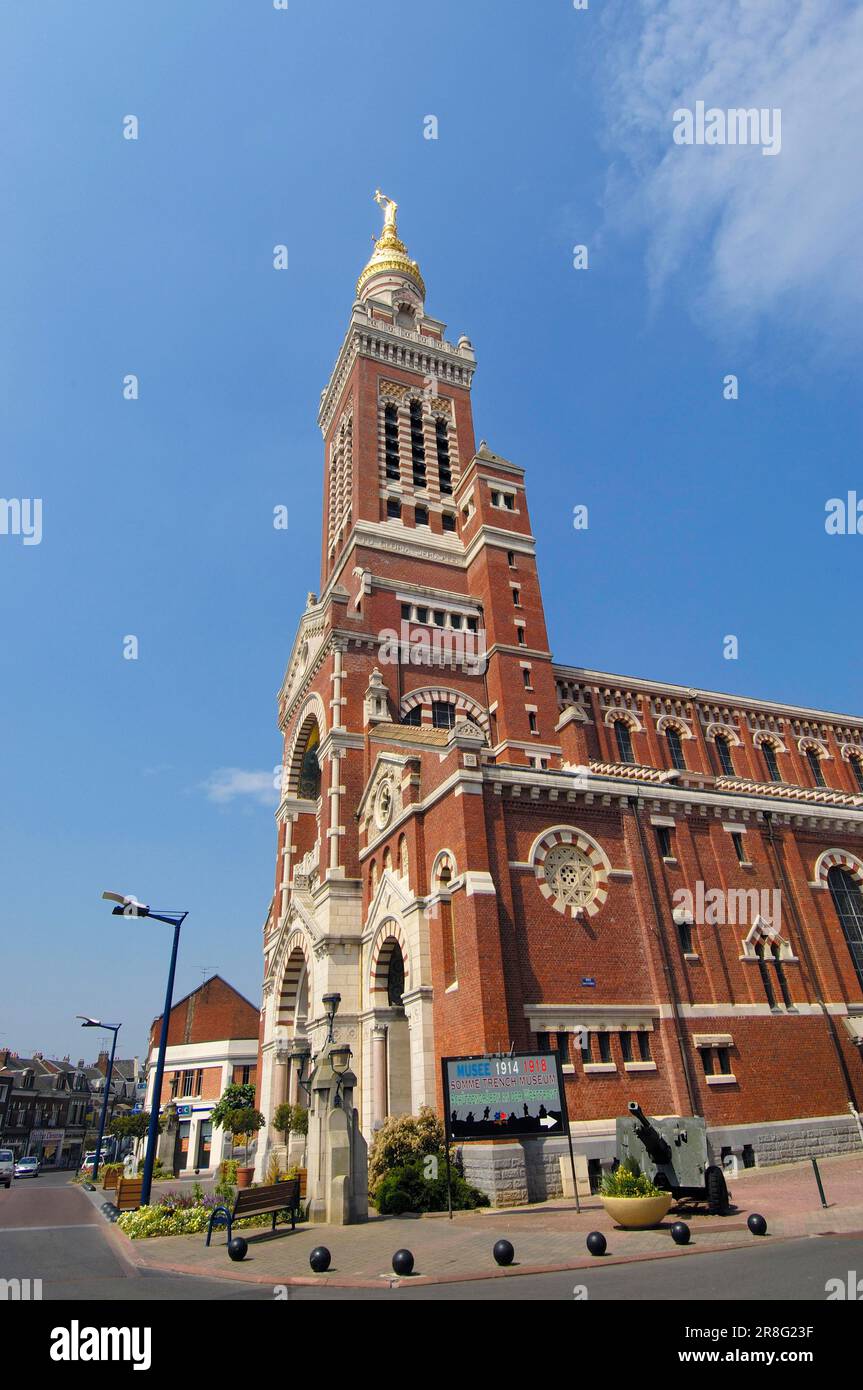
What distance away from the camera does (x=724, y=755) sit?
4166 centimetres

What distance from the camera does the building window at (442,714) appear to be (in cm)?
3544

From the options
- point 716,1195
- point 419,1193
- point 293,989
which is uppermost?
point 293,989

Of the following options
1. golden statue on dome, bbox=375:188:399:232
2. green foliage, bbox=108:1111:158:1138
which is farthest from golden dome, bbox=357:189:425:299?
green foliage, bbox=108:1111:158:1138

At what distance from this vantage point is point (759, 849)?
28.1m

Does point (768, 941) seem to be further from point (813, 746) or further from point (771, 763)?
point (813, 746)

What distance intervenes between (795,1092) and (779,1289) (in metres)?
17.4

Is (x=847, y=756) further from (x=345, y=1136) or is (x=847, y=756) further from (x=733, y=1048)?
(x=345, y=1136)

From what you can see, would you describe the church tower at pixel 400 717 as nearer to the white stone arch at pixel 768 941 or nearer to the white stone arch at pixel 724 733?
the white stone arch at pixel 768 941

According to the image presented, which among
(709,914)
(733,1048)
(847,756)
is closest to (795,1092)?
(733,1048)

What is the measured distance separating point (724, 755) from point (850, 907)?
44.0 ft

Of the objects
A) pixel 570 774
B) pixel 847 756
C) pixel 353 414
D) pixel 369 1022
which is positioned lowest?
pixel 369 1022

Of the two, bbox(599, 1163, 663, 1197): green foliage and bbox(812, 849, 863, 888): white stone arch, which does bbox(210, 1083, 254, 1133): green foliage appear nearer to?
bbox(599, 1163, 663, 1197): green foliage

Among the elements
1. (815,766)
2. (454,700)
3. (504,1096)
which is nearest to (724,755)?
(815,766)

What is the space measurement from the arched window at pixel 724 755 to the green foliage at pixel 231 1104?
28398 mm
